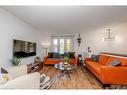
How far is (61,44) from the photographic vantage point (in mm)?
8242

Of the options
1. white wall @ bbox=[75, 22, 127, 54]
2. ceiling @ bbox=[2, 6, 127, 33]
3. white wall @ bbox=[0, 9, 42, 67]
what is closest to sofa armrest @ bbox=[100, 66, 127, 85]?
ceiling @ bbox=[2, 6, 127, 33]

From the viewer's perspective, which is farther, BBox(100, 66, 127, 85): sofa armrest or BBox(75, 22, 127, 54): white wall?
BBox(75, 22, 127, 54): white wall

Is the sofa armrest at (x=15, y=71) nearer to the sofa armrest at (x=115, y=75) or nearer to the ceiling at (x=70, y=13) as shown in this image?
the ceiling at (x=70, y=13)

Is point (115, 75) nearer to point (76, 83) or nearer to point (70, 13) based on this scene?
point (76, 83)

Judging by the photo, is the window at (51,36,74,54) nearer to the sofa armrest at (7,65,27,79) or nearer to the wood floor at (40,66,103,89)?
the wood floor at (40,66,103,89)

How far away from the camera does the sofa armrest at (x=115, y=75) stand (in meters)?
2.88

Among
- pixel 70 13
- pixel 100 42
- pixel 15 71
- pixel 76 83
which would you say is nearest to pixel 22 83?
pixel 15 71

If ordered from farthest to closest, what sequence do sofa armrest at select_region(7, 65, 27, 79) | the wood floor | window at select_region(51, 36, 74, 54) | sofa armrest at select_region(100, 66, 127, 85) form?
1. window at select_region(51, 36, 74, 54)
2. the wood floor
3. sofa armrest at select_region(100, 66, 127, 85)
4. sofa armrest at select_region(7, 65, 27, 79)

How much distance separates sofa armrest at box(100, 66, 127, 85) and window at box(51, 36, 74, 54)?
17.3 ft

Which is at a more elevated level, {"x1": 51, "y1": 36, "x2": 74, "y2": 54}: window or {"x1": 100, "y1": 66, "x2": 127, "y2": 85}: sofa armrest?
{"x1": 51, "y1": 36, "x2": 74, "y2": 54}: window

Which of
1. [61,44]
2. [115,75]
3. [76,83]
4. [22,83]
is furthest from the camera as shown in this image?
[61,44]

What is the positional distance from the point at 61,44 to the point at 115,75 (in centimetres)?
562

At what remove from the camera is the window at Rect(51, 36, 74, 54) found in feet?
26.8
